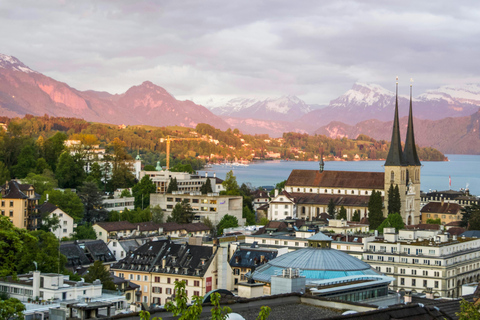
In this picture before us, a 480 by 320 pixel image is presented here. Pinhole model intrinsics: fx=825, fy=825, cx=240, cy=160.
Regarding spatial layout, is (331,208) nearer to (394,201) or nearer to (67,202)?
(394,201)

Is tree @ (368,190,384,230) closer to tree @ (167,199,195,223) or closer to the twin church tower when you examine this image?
the twin church tower

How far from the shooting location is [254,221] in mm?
86500

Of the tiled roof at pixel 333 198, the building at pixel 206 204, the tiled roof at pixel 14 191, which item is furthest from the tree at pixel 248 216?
the tiled roof at pixel 14 191

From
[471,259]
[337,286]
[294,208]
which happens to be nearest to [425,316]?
[337,286]

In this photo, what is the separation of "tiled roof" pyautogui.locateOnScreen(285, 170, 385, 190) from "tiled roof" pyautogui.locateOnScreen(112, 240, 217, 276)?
44122mm

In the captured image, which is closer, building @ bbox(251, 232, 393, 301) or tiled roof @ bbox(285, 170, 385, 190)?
building @ bbox(251, 232, 393, 301)

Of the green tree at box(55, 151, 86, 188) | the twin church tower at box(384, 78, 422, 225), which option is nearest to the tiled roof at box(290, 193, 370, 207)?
the twin church tower at box(384, 78, 422, 225)

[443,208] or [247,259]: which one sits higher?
[443,208]

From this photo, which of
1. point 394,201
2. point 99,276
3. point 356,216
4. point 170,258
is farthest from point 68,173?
point 99,276

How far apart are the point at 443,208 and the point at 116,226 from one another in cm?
4633

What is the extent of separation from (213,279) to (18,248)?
1268 centimetres

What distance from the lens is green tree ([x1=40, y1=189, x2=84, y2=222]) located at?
69188mm

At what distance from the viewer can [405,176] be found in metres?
89.8

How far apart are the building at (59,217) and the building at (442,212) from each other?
45.7 metres
